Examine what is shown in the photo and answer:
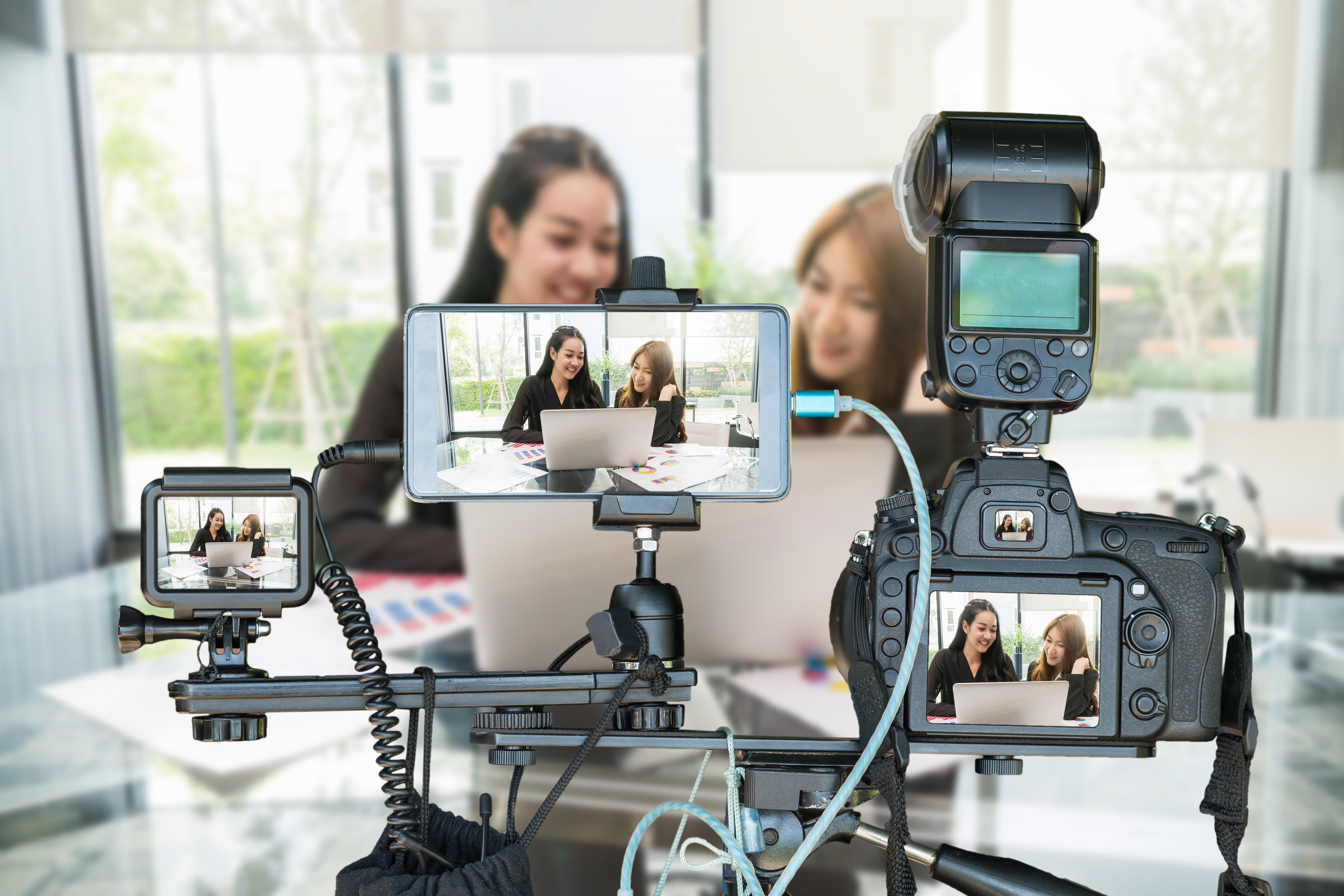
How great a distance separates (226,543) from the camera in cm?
53

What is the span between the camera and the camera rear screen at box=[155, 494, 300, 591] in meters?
0.52

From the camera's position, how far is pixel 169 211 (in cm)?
418

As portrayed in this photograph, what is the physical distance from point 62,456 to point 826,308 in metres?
3.65

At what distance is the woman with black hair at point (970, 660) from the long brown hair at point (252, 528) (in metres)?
0.41

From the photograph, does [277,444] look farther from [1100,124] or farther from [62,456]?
[1100,124]

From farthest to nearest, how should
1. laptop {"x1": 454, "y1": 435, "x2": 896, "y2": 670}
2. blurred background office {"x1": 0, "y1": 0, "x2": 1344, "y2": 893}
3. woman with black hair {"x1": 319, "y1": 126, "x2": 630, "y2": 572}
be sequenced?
1. woman with black hair {"x1": 319, "y1": 126, "x2": 630, "y2": 572}
2. blurred background office {"x1": 0, "y1": 0, "x2": 1344, "y2": 893}
3. laptop {"x1": 454, "y1": 435, "x2": 896, "y2": 670}

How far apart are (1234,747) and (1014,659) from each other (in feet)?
0.46

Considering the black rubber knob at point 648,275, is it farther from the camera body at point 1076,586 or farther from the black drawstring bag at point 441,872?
the black drawstring bag at point 441,872

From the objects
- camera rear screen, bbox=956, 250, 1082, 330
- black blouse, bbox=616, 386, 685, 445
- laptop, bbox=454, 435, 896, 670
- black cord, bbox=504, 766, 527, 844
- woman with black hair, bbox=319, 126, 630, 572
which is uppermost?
woman with black hair, bbox=319, 126, 630, 572

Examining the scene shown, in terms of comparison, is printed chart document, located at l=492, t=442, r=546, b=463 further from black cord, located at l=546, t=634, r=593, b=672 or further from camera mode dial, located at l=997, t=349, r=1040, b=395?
camera mode dial, located at l=997, t=349, r=1040, b=395

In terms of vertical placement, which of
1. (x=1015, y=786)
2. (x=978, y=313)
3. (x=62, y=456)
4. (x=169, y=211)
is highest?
(x=169, y=211)

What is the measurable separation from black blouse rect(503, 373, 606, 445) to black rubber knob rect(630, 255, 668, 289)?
0.22 ft

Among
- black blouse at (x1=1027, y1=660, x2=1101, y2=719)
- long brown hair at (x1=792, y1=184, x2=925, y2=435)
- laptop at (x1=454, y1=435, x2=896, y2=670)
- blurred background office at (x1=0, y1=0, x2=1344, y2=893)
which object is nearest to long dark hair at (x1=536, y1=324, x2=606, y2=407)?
black blouse at (x1=1027, y1=660, x2=1101, y2=719)

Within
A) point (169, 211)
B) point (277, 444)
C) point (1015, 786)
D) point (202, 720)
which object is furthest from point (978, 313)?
point (169, 211)
